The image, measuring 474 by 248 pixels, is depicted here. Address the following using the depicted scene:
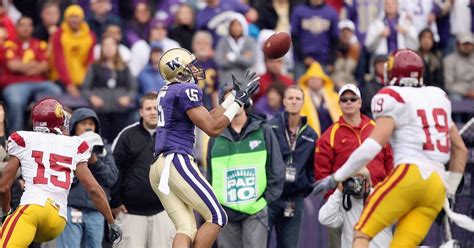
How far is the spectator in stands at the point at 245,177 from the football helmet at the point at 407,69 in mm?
1967

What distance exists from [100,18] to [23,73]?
1.50 metres

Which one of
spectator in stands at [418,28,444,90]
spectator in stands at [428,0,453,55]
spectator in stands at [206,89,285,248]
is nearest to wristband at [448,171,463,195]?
spectator in stands at [206,89,285,248]

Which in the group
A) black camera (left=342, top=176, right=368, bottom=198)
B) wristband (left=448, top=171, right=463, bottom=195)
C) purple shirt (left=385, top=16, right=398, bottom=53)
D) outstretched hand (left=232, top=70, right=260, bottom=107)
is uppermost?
purple shirt (left=385, top=16, right=398, bottom=53)

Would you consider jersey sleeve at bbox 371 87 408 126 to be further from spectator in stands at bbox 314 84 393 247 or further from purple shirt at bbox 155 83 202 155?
spectator in stands at bbox 314 84 393 247

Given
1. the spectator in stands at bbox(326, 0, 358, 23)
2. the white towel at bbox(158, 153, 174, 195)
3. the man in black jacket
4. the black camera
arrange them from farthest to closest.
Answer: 1. the spectator in stands at bbox(326, 0, 358, 23)
2. the man in black jacket
3. the black camera
4. the white towel at bbox(158, 153, 174, 195)

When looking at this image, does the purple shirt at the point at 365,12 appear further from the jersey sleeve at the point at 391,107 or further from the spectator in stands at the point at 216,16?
the jersey sleeve at the point at 391,107

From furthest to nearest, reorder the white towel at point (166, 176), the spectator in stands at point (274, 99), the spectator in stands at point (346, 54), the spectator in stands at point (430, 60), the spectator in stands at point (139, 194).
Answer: the spectator in stands at point (346, 54) → the spectator in stands at point (430, 60) → the spectator in stands at point (274, 99) → the spectator in stands at point (139, 194) → the white towel at point (166, 176)

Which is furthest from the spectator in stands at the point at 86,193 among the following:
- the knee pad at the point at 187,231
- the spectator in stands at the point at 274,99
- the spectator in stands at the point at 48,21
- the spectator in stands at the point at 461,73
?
the spectator in stands at the point at 461,73

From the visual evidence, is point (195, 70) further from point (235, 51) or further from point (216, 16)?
point (216, 16)

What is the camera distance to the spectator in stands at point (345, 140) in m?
10.6

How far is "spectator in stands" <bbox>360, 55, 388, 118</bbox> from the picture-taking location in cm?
1372

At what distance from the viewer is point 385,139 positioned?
8.65 m

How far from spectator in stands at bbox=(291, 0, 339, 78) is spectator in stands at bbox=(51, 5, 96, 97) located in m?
2.63

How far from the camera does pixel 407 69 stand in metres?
8.92
